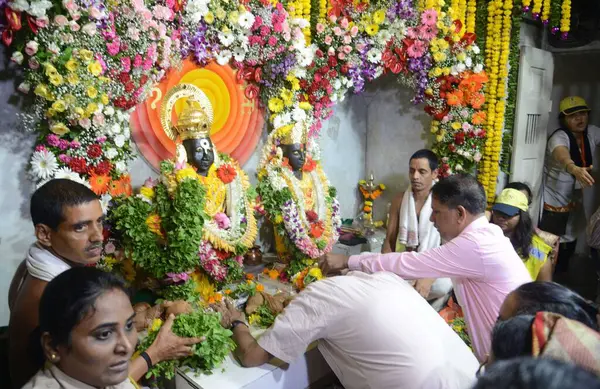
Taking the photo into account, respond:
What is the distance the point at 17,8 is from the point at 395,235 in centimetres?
362

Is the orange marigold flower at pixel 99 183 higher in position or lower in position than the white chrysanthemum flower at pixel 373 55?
lower

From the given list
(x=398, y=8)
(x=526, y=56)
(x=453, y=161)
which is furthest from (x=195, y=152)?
(x=526, y=56)

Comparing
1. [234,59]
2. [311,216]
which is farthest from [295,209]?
[234,59]

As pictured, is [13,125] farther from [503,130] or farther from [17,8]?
[503,130]

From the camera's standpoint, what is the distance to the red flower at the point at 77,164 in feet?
10.2

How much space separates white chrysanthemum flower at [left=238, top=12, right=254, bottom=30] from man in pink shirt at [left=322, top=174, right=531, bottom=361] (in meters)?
2.21

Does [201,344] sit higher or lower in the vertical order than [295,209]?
lower

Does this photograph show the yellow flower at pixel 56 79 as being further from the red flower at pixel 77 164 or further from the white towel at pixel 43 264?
the white towel at pixel 43 264

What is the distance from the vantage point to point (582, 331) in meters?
1.12

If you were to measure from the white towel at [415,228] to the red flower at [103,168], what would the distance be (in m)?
2.70

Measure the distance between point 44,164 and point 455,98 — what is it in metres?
4.05

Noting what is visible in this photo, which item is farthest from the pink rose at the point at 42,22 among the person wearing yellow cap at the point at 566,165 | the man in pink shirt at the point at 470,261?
the person wearing yellow cap at the point at 566,165

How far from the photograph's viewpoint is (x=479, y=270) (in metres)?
2.62

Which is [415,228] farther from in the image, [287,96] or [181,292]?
[181,292]
